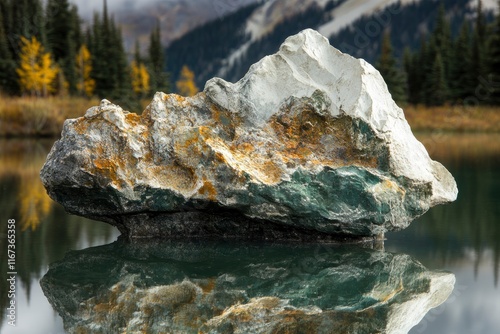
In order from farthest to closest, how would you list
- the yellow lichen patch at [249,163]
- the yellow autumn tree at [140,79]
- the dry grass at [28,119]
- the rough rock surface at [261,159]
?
the yellow autumn tree at [140,79] < the dry grass at [28,119] < the rough rock surface at [261,159] < the yellow lichen patch at [249,163]

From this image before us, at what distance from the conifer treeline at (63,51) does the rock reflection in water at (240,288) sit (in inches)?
1746

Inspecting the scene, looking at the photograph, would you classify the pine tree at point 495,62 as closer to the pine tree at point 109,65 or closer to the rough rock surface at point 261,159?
the pine tree at point 109,65

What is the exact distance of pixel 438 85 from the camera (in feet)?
175

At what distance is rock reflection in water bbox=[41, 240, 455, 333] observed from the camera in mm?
6195

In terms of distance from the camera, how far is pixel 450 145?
3164 centimetres

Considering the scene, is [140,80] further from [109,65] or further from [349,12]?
[349,12]

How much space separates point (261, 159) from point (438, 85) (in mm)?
46672

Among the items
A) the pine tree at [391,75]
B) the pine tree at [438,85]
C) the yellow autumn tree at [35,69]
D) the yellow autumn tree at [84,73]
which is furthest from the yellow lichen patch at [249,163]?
the yellow autumn tree at [84,73]

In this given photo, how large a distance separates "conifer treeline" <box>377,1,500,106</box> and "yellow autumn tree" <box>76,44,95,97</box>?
2384 centimetres

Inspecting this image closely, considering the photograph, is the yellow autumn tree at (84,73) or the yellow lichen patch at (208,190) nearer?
the yellow lichen patch at (208,190)

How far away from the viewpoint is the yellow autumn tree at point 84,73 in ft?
190

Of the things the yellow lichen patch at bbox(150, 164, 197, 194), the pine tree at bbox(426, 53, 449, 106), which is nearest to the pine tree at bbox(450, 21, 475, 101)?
the pine tree at bbox(426, 53, 449, 106)

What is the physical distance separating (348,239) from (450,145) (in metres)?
23.2

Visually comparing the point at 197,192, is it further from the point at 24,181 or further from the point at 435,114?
the point at 435,114
